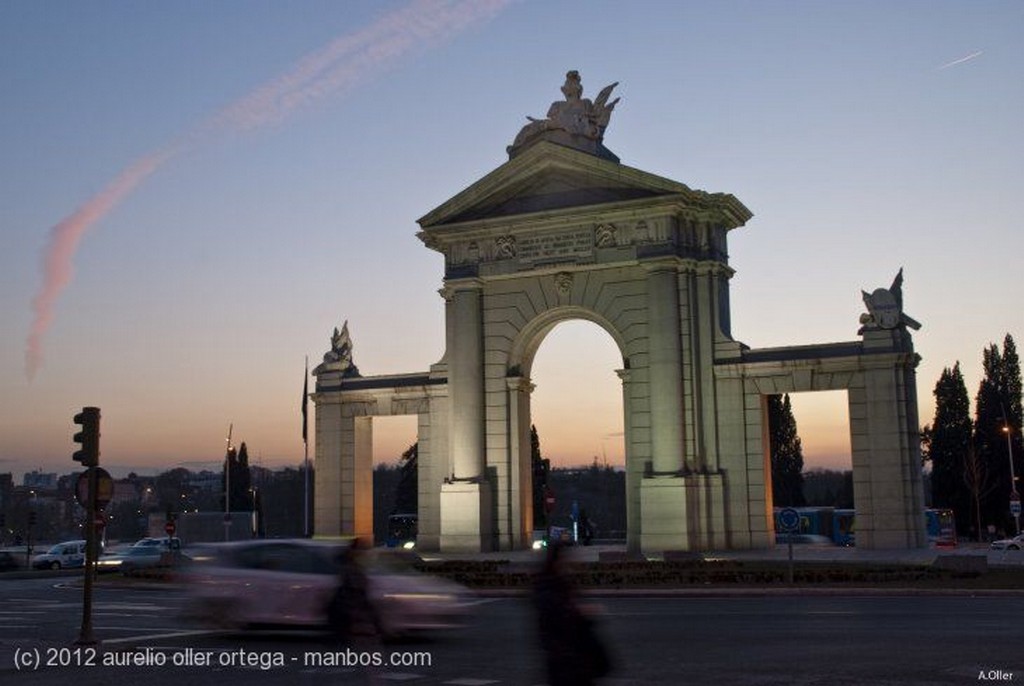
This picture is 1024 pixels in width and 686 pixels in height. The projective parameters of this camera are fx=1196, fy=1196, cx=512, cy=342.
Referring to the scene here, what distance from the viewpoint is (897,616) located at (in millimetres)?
21609

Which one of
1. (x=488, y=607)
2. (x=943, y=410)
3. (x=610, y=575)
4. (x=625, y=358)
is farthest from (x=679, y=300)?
(x=943, y=410)

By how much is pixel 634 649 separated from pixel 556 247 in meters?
30.9

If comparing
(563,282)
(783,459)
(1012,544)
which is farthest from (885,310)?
(783,459)

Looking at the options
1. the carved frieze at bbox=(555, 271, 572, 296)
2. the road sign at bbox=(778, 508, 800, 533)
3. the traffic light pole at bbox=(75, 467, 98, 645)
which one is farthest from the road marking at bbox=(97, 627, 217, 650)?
the carved frieze at bbox=(555, 271, 572, 296)

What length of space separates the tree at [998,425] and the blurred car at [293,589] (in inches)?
2593

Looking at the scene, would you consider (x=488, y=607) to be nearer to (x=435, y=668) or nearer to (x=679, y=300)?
(x=435, y=668)

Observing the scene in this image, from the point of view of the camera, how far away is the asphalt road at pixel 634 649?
48.3 feet

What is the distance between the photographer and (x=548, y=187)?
156ft

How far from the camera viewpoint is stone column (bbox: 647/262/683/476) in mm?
44281

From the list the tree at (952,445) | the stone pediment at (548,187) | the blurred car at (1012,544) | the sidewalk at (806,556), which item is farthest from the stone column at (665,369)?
the tree at (952,445)

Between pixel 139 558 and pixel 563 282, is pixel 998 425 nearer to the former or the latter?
pixel 563 282

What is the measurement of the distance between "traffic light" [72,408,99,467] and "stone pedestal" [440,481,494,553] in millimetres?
27810

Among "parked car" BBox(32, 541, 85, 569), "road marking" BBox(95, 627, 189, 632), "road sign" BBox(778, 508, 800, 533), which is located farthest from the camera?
"parked car" BBox(32, 541, 85, 569)

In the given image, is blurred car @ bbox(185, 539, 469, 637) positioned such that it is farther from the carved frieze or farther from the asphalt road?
the carved frieze
